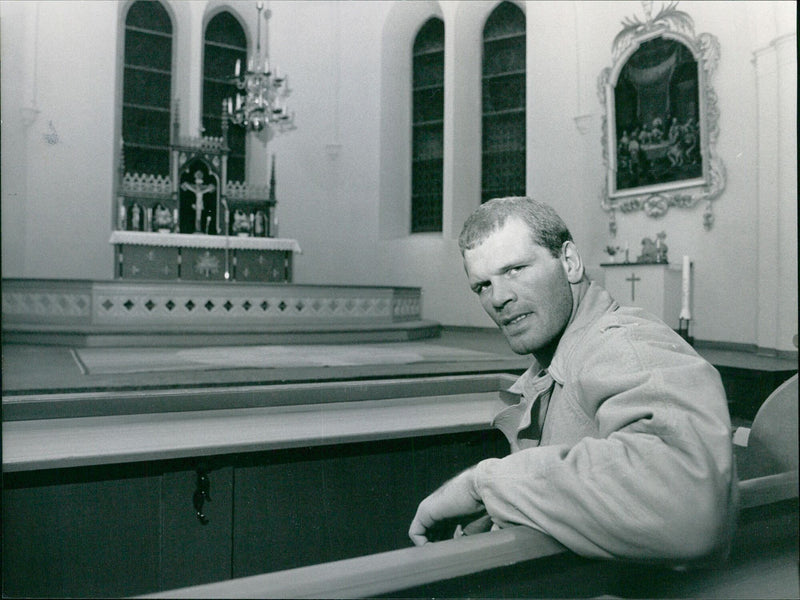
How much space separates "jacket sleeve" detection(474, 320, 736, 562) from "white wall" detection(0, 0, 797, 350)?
15.0ft

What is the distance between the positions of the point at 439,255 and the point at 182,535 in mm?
8373

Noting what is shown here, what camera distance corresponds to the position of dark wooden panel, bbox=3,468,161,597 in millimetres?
2711

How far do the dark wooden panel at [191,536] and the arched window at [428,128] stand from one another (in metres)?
8.90

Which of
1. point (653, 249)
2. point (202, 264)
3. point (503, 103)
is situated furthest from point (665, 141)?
point (202, 264)

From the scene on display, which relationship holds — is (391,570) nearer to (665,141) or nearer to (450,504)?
(450,504)

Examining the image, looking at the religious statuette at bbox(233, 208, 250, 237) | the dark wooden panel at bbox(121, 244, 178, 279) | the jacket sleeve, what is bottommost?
the jacket sleeve

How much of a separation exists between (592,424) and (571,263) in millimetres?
350

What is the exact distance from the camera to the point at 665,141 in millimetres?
7773

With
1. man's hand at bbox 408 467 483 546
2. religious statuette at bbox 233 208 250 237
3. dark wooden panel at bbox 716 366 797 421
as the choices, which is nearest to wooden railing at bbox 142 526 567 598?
man's hand at bbox 408 467 483 546

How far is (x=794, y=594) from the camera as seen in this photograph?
1208 millimetres

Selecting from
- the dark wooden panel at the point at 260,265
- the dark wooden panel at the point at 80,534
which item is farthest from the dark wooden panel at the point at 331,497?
the dark wooden panel at the point at 260,265

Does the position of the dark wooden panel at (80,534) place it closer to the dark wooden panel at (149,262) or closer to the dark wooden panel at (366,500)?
the dark wooden panel at (366,500)

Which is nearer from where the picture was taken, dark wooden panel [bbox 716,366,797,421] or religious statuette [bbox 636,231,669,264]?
dark wooden panel [bbox 716,366,797,421]

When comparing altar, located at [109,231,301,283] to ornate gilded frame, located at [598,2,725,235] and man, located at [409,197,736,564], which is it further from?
man, located at [409,197,736,564]
